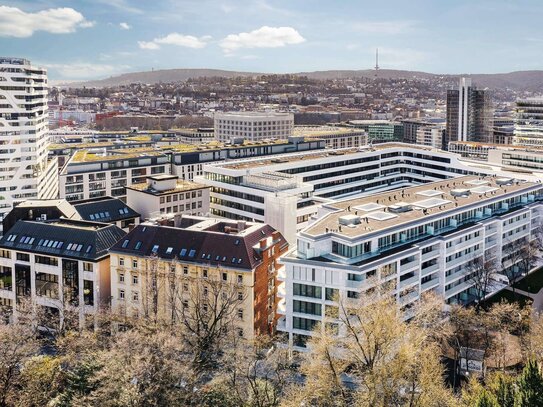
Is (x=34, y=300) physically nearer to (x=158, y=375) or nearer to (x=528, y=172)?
(x=158, y=375)

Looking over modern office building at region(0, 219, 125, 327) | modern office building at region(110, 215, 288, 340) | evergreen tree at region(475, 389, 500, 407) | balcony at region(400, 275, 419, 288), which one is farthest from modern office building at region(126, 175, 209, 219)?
evergreen tree at region(475, 389, 500, 407)

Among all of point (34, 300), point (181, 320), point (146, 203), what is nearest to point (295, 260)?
point (181, 320)

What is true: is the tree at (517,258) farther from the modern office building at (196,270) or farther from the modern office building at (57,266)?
the modern office building at (57,266)

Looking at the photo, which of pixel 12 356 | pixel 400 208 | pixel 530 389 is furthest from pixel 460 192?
pixel 12 356

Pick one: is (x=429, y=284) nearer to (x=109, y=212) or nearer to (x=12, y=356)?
(x=12, y=356)


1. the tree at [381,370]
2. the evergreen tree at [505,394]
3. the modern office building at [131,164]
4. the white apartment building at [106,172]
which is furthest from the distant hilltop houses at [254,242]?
the evergreen tree at [505,394]
